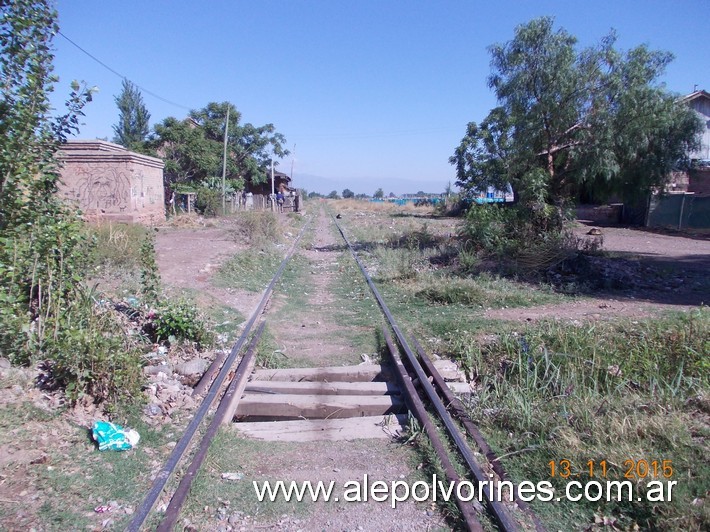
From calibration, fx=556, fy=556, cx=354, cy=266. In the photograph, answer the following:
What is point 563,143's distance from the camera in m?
15.0

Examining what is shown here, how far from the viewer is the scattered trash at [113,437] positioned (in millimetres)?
4426

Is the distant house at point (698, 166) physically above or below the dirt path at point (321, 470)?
above

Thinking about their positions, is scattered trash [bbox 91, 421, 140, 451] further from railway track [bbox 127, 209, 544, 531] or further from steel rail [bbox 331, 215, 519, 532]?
steel rail [bbox 331, 215, 519, 532]

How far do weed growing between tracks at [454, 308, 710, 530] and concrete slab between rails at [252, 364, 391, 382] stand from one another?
1116 millimetres

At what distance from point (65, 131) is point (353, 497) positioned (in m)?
4.88

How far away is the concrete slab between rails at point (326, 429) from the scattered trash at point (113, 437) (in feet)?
2.95

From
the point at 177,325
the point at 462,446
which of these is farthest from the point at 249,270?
the point at 462,446

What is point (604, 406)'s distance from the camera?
4.92 m

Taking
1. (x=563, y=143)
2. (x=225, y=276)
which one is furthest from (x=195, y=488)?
(x=563, y=143)

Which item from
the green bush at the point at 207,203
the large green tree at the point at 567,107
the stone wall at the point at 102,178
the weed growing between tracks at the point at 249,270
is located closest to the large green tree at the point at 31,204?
the weed growing between tracks at the point at 249,270

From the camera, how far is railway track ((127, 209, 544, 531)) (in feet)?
12.0

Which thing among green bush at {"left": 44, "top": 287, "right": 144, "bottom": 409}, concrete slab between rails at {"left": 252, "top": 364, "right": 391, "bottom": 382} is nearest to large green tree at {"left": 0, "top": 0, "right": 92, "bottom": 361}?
green bush at {"left": 44, "top": 287, "right": 144, "bottom": 409}

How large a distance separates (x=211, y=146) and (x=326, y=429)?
33610mm
